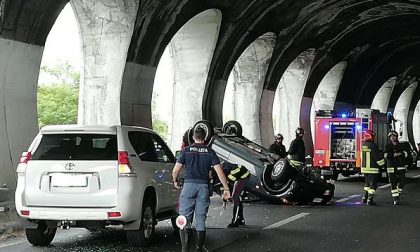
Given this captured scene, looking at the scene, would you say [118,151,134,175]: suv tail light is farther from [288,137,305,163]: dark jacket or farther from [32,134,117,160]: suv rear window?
[288,137,305,163]: dark jacket

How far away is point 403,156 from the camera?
49.3ft

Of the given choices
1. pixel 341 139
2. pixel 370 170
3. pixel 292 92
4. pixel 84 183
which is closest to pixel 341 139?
pixel 341 139

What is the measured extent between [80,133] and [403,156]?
31.4 ft

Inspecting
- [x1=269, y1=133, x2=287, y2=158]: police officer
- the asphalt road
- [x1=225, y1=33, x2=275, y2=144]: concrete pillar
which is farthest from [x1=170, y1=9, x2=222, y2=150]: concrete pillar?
the asphalt road

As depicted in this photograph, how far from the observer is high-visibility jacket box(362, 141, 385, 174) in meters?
14.3

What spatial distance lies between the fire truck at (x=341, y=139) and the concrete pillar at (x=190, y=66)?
5159 millimetres

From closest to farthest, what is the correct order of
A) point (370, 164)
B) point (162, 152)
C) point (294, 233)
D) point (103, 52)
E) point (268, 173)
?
point (162, 152) → point (294, 233) → point (268, 173) → point (370, 164) → point (103, 52)

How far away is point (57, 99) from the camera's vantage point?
37562 millimetres

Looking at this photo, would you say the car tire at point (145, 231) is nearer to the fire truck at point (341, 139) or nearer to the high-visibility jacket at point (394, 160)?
the high-visibility jacket at point (394, 160)

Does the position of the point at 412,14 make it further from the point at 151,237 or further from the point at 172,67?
the point at 151,237

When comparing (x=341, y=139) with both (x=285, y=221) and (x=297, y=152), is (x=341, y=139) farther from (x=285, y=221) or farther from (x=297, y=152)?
(x=285, y=221)

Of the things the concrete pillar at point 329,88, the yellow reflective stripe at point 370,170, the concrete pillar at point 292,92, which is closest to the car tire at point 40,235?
the yellow reflective stripe at point 370,170


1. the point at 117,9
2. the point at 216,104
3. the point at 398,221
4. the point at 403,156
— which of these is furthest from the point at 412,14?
the point at 398,221

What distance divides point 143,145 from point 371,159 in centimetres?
749
